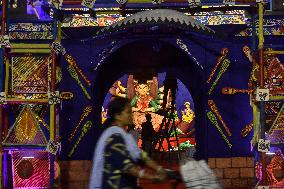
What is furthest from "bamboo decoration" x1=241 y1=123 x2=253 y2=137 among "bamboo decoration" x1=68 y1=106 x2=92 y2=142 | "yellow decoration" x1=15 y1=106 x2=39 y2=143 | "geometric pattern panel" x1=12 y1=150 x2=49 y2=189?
"yellow decoration" x1=15 y1=106 x2=39 y2=143

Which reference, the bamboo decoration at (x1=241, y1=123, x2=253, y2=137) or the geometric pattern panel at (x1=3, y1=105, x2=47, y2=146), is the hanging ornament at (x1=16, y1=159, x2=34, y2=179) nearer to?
the geometric pattern panel at (x1=3, y1=105, x2=47, y2=146)

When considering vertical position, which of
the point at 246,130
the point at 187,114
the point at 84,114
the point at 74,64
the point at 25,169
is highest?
the point at 74,64

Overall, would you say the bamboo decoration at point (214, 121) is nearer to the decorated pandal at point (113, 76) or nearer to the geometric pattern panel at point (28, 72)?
the decorated pandal at point (113, 76)

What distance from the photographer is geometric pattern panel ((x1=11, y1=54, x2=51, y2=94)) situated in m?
8.80

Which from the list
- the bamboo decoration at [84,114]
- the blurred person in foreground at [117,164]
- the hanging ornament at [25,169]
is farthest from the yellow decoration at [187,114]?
the blurred person in foreground at [117,164]

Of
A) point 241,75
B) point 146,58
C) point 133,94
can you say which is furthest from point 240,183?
point 133,94

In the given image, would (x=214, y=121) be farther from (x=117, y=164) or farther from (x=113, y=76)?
(x=117, y=164)

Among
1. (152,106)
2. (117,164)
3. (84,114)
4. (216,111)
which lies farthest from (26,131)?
(152,106)

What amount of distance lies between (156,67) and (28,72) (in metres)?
3.59

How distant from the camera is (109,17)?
10.3m

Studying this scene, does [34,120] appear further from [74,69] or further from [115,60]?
[115,60]

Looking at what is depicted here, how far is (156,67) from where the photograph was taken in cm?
1134

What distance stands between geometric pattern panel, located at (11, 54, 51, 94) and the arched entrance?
152 centimetres

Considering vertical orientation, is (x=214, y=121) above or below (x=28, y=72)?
below
